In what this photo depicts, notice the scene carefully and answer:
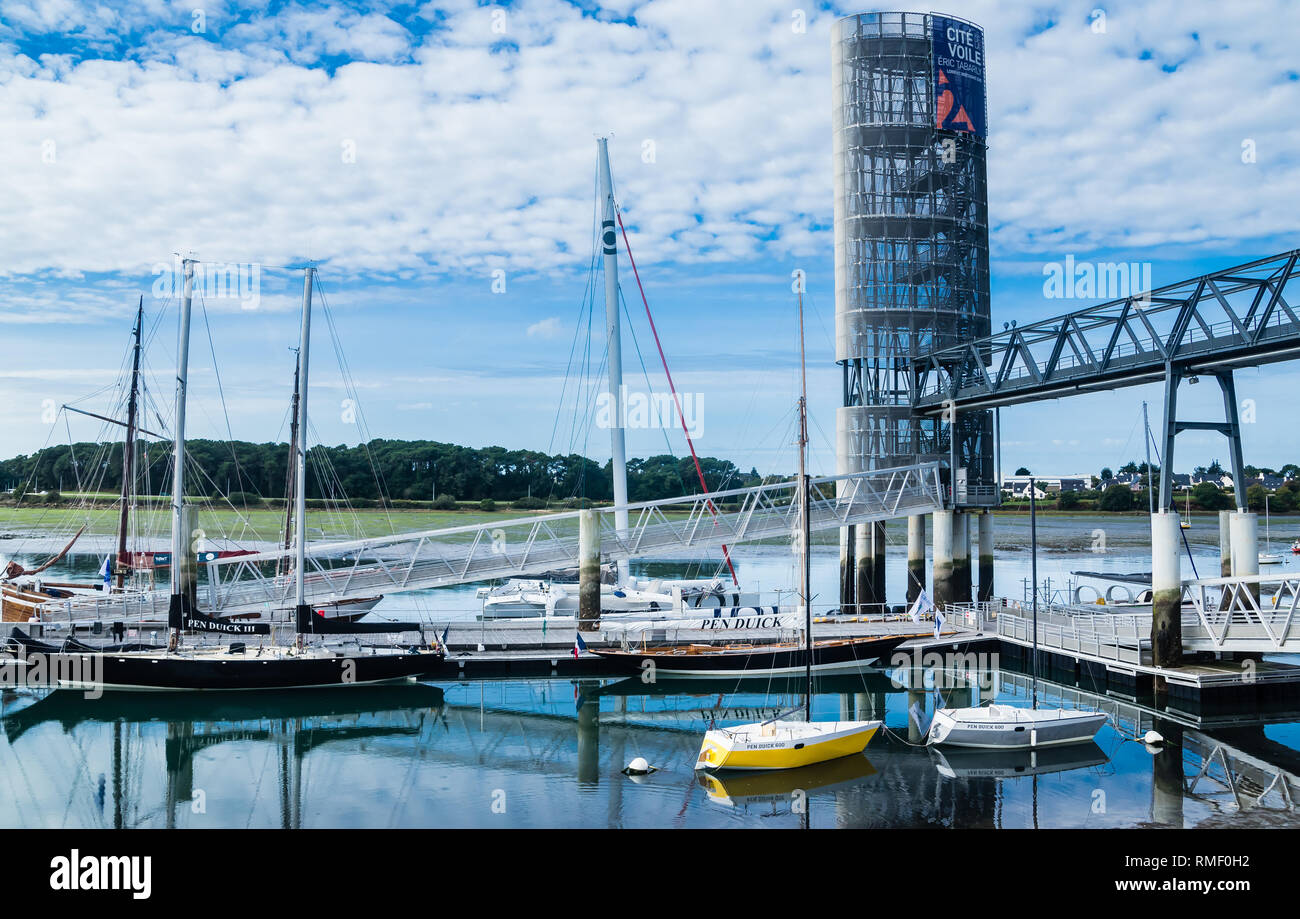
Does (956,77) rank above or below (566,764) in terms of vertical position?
above

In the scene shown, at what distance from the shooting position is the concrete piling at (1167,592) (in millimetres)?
37844

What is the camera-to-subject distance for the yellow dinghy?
3027 centimetres

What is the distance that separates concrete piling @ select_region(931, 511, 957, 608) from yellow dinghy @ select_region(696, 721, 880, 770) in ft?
88.6

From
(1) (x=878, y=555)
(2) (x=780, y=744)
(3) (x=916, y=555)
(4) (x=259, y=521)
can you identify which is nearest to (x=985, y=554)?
(3) (x=916, y=555)

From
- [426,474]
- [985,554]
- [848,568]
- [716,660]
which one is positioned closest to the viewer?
[716,660]

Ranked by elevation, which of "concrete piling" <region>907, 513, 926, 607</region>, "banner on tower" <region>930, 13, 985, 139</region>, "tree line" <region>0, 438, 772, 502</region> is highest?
"banner on tower" <region>930, 13, 985, 139</region>

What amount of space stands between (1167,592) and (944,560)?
65.8 ft

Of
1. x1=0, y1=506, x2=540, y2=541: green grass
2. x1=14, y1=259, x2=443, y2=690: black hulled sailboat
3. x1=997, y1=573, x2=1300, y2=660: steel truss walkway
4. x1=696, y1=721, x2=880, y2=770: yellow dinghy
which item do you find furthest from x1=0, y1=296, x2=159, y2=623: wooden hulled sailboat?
x1=0, y1=506, x2=540, y2=541: green grass

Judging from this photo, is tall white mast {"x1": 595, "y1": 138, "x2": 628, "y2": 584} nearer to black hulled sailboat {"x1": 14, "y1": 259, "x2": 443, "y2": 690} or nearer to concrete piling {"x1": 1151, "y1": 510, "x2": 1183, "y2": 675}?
black hulled sailboat {"x1": 14, "y1": 259, "x2": 443, "y2": 690}

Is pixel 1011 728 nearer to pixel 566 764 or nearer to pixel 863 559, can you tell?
pixel 566 764

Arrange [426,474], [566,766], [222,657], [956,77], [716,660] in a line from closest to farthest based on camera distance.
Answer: [566,766] < [222,657] < [716,660] < [956,77] < [426,474]

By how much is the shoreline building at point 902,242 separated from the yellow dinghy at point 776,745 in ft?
106

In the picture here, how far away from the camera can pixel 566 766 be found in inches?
1267

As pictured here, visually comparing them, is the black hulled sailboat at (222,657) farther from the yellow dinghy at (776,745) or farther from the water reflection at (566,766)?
the yellow dinghy at (776,745)
